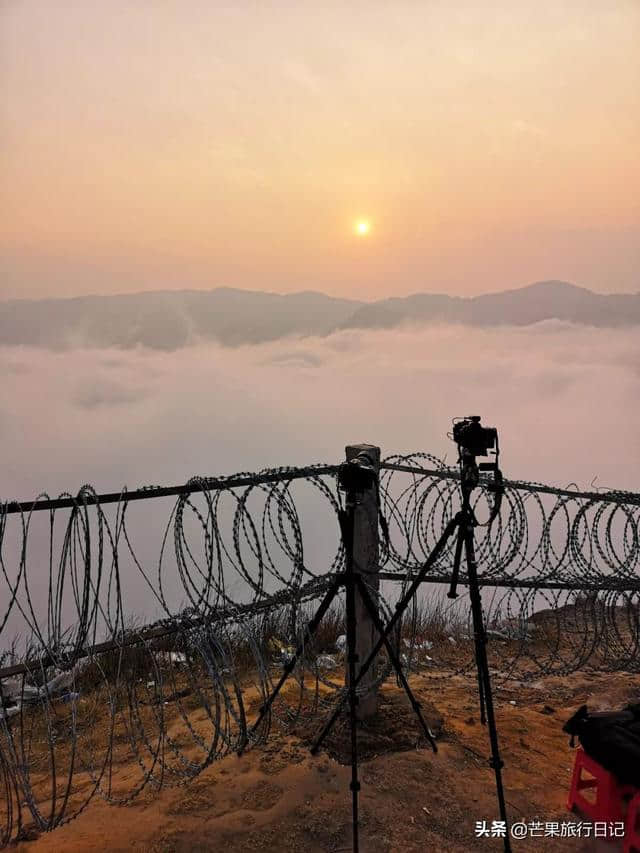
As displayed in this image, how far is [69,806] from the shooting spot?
4176 millimetres

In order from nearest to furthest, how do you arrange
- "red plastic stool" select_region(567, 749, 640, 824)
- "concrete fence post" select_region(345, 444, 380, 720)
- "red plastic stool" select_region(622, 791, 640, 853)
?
"red plastic stool" select_region(622, 791, 640, 853)
"red plastic stool" select_region(567, 749, 640, 824)
"concrete fence post" select_region(345, 444, 380, 720)

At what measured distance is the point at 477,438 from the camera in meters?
3.48

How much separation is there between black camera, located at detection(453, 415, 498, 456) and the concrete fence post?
99cm

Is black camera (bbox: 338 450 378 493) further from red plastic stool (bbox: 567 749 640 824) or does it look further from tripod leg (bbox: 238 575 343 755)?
red plastic stool (bbox: 567 749 640 824)

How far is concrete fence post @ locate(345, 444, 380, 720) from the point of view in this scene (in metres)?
4.39

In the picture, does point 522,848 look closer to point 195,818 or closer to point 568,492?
point 195,818

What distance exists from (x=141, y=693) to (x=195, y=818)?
3.24 meters

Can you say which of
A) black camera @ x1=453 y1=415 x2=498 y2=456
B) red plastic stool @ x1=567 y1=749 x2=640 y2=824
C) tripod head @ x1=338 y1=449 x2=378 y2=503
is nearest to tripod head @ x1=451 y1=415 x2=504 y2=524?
black camera @ x1=453 y1=415 x2=498 y2=456

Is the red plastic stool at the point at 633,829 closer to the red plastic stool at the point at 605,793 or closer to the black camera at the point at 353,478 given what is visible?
the red plastic stool at the point at 605,793

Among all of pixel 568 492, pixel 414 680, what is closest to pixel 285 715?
pixel 414 680

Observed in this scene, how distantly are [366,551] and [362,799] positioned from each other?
59.7 inches

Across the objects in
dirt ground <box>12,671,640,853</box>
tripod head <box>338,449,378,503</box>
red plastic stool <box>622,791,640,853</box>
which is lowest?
dirt ground <box>12,671,640,853</box>

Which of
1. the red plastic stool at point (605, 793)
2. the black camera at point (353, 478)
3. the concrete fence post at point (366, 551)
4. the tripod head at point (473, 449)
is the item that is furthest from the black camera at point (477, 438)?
the red plastic stool at point (605, 793)

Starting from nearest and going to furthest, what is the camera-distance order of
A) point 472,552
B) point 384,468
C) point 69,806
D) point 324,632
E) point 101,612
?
point 101,612
point 472,552
point 69,806
point 384,468
point 324,632
